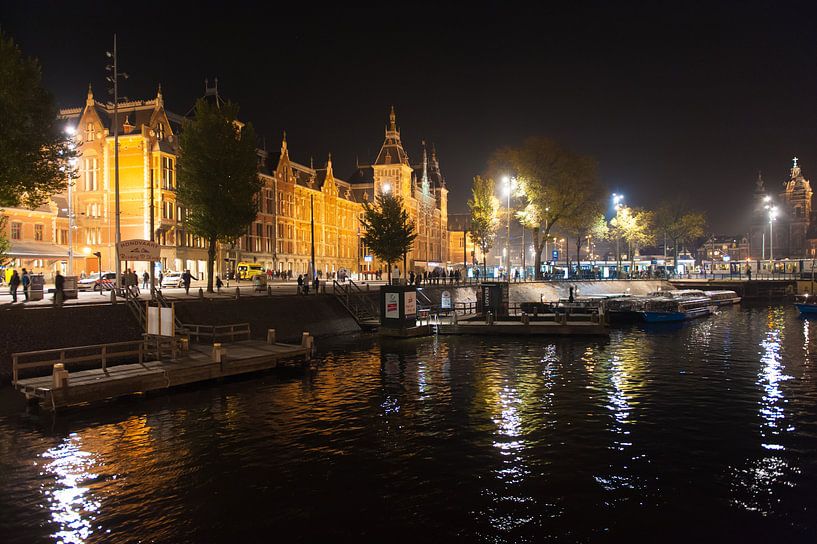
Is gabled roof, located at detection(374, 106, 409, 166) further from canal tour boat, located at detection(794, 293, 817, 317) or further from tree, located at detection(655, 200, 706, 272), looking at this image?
canal tour boat, located at detection(794, 293, 817, 317)

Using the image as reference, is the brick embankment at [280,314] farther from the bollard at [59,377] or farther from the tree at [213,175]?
the bollard at [59,377]

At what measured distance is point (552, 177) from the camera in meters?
73.9

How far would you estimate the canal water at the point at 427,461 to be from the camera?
1191cm

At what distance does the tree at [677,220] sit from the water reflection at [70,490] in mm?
109422

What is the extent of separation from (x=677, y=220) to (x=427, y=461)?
10685 cm

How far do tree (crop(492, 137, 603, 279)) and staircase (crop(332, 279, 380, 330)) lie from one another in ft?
105

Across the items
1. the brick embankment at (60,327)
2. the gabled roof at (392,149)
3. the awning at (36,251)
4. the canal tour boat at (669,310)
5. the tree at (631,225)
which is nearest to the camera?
the brick embankment at (60,327)

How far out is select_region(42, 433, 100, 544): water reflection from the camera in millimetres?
11719

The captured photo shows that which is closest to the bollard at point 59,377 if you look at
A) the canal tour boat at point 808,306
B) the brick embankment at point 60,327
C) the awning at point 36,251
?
the brick embankment at point 60,327

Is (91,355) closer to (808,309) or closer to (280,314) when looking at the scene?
(280,314)

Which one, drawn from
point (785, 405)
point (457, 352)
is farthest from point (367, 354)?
point (785, 405)

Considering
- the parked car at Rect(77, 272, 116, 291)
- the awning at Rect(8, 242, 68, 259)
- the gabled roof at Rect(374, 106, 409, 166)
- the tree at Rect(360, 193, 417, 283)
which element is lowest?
the parked car at Rect(77, 272, 116, 291)

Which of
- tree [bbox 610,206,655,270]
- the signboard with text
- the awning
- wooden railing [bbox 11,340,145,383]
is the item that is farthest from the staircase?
tree [bbox 610,206,655,270]

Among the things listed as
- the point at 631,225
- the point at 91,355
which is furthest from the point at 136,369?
the point at 631,225
